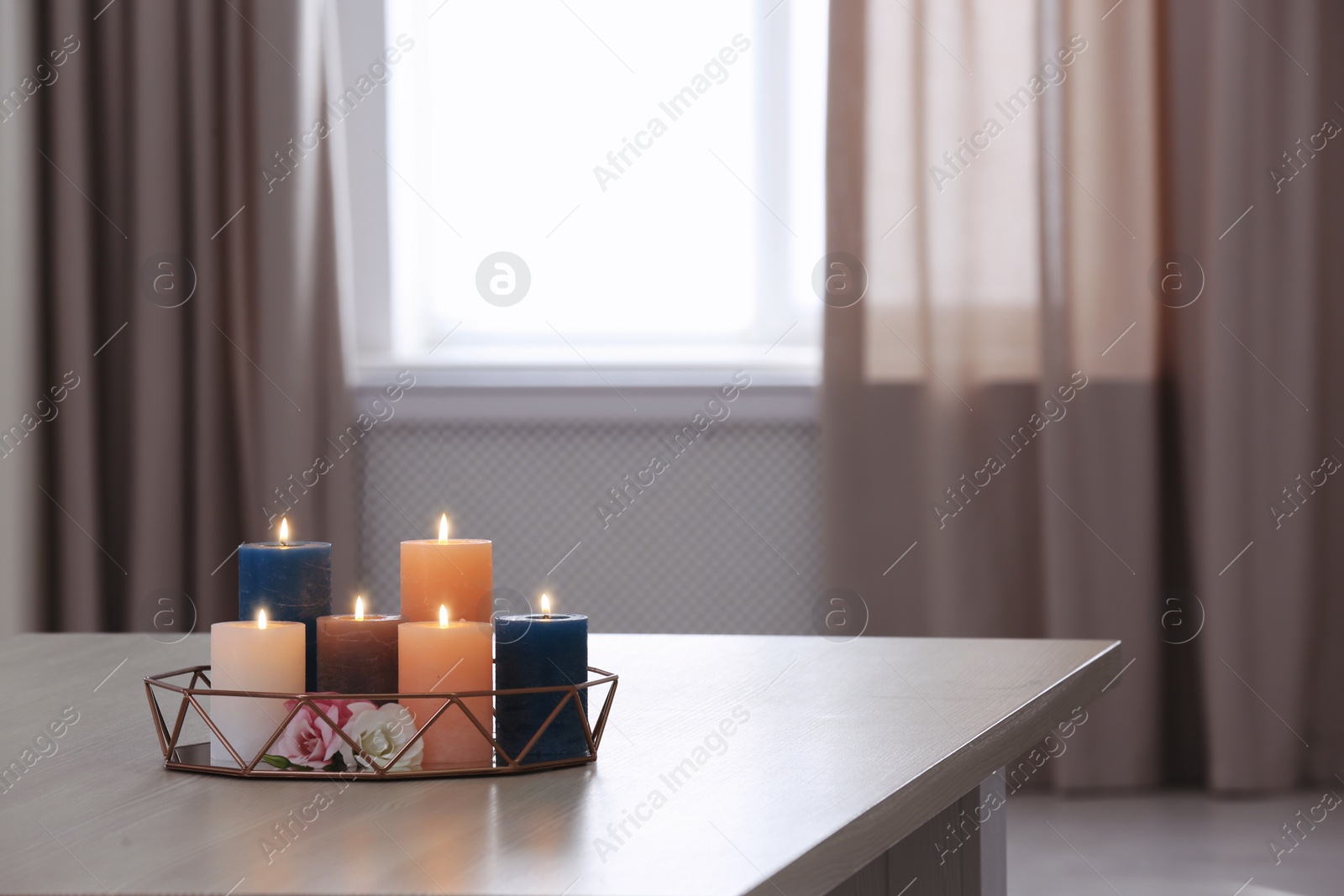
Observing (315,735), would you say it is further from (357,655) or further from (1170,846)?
(1170,846)

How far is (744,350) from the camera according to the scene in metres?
2.58

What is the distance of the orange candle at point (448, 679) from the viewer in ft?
2.22

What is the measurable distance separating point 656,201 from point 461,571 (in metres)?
1.96

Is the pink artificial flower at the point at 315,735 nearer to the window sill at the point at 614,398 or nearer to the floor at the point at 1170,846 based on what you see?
the floor at the point at 1170,846

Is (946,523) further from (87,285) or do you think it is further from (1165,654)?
(87,285)

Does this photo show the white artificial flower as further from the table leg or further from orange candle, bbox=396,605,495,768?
the table leg

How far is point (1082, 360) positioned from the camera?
90.4 inches

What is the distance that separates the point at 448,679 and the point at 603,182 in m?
2.01

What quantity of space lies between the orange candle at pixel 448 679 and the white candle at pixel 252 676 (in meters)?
0.06

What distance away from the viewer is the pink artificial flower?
664 mm

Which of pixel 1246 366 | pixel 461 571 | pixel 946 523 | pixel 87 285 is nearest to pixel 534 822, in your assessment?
pixel 461 571

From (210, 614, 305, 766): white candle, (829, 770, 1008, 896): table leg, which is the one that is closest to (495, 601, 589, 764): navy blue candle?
(210, 614, 305, 766): white candle

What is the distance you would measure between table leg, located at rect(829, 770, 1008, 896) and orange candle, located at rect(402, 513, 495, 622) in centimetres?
30

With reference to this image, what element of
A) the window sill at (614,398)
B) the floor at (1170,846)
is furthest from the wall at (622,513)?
the floor at (1170,846)
